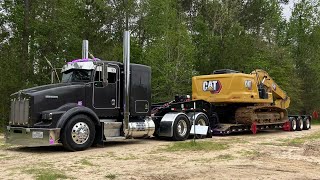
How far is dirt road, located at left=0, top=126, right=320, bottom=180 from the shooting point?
8031 millimetres

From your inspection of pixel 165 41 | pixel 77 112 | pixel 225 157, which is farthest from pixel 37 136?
pixel 165 41

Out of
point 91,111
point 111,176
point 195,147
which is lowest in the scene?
point 111,176

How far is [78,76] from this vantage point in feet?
41.5

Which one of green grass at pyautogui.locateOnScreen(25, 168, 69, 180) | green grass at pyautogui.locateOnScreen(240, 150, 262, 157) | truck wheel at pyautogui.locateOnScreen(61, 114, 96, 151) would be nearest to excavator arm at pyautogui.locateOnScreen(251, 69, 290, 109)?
green grass at pyautogui.locateOnScreen(240, 150, 262, 157)

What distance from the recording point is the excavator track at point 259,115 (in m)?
18.6

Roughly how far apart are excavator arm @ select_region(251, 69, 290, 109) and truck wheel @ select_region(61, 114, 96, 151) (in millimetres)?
10091

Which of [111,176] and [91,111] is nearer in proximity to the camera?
[111,176]

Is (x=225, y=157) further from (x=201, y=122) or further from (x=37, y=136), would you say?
(x=201, y=122)

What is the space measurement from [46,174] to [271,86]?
15.1 m

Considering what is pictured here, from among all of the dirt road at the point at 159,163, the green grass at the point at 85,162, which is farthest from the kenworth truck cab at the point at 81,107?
the green grass at the point at 85,162

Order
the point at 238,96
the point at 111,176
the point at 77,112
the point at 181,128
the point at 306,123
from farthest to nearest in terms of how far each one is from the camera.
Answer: the point at 306,123 < the point at 238,96 < the point at 181,128 < the point at 77,112 < the point at 111,176

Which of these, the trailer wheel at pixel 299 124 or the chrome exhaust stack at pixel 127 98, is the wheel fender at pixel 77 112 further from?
the trailer wheel at pixel 299 124

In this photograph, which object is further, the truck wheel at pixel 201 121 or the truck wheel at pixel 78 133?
the truck wheel at pixel 201 121

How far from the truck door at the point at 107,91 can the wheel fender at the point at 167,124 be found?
102 inches
